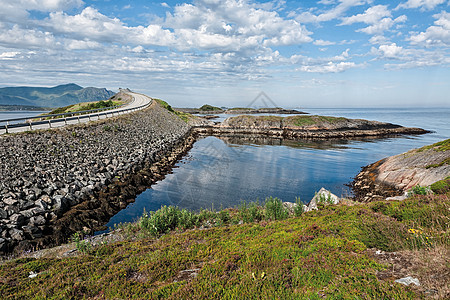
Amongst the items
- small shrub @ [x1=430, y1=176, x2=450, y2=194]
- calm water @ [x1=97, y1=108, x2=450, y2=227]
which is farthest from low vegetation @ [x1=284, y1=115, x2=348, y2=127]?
small shrub @ [x1=430, y1=176, x2=450, y2=194]

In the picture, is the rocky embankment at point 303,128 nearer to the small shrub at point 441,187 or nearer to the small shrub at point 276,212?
the small shrub at point 441,187

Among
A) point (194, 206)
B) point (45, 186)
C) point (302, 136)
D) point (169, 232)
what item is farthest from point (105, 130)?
point (302, 136)

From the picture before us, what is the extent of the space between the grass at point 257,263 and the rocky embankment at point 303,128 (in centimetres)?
5992

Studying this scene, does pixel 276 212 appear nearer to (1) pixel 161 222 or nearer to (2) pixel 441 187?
(1) pixel 161 222

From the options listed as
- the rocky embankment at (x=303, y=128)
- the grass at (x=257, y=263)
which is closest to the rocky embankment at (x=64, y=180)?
the grass at (x=257, y=263)

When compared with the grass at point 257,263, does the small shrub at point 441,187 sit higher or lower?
higher

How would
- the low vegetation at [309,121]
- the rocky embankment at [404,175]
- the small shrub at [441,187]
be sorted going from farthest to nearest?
1. the low vegetation at [309,121]
2. the rocky embankment at [404,175]
3. the small shrub at [441,187]

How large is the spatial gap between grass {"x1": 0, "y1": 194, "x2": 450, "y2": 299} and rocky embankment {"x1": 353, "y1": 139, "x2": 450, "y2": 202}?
1034 centimetres

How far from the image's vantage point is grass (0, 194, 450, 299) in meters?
5.22

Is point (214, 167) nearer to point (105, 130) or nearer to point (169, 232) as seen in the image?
point (105, 130)

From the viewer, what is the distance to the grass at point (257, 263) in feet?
17.1

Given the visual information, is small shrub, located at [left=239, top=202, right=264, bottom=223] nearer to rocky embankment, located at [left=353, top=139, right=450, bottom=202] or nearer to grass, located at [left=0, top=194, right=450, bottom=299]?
grass, located at [left=0, top=194, right=450, bottom=299]

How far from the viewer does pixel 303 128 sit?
2896 inches

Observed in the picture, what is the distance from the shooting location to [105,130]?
31.8m
